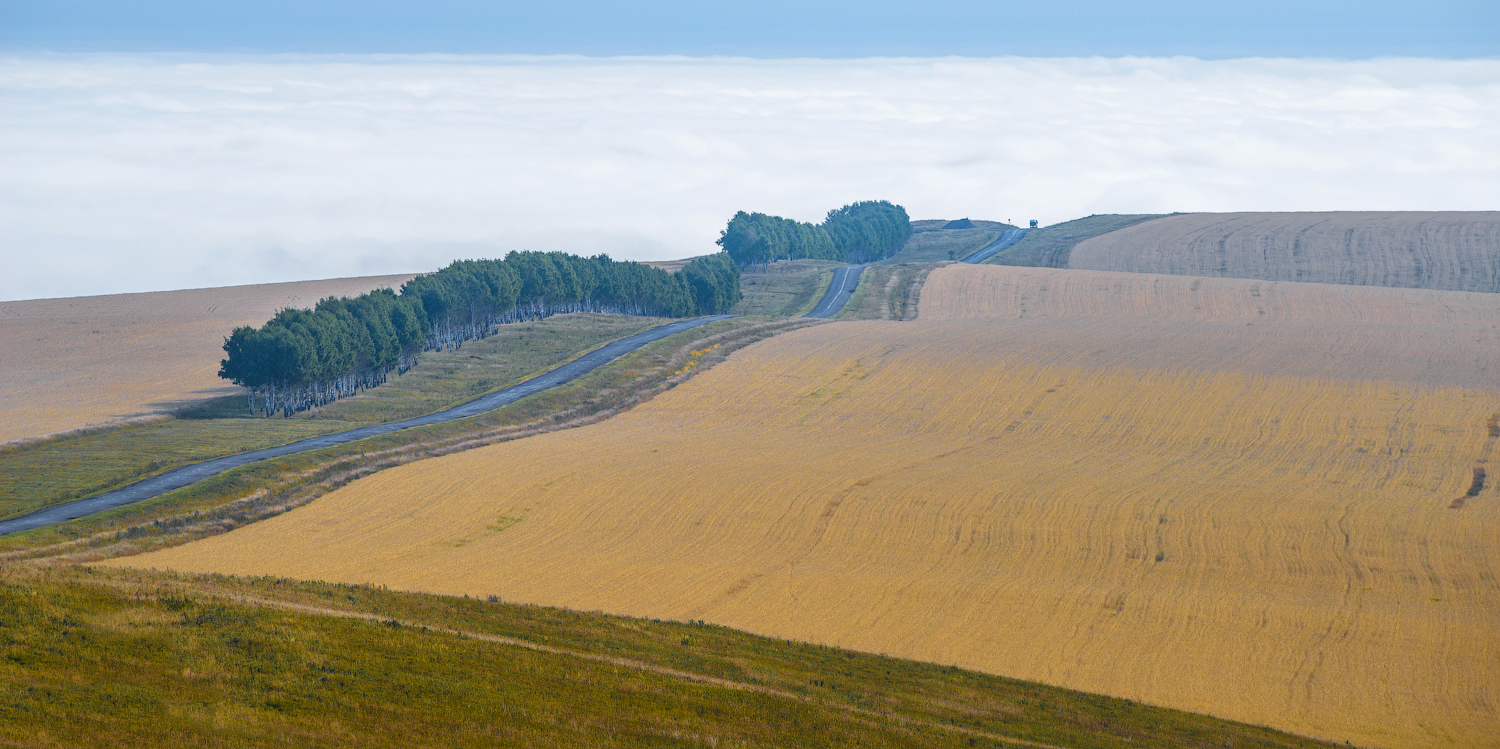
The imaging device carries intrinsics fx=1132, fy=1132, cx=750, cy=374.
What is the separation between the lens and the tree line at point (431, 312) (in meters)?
88.1

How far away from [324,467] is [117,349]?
7106 centimetres

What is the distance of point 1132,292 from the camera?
138m

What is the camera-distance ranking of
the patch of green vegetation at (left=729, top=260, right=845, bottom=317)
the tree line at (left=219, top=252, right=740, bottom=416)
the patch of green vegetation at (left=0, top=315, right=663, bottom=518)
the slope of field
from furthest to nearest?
the slope of field, the patch of green vegetation at (left=729, top=260, right=845, bottom=317), the tree line at (left=219, top=252, right=740, bottom=416), the patch of green vegetation at (left=0, top=315, right=663, bottom=518)

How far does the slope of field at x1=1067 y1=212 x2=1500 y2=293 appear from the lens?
161m

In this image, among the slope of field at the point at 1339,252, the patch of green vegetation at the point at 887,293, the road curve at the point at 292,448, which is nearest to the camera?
the road curve at the point at 292,448

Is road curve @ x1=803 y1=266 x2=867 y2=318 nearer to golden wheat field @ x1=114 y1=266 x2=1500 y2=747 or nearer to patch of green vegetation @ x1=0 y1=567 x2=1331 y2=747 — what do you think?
golden wheat field @ x1=114 y1=266 x2=1500 y2=747

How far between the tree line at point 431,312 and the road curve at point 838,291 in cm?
1463

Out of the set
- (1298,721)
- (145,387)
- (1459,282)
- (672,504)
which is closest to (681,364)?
(672,504)

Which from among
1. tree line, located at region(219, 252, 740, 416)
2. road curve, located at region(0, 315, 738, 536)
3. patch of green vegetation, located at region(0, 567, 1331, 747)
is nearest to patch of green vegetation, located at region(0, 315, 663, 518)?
road curve, located at region(0, 315, 738, 536)

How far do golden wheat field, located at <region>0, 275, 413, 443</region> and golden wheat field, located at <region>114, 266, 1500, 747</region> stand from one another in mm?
36395

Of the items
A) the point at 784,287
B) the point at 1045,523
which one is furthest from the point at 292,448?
the point at 784,287

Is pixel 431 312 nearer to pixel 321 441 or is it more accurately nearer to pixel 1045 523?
pixel 321 441

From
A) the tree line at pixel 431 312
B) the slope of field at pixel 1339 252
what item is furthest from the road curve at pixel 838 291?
the slope of field at pixel 1339 252

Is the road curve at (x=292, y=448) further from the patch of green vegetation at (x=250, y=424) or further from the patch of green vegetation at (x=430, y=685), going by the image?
the patch of green vegetation at (x=430, y=685)
